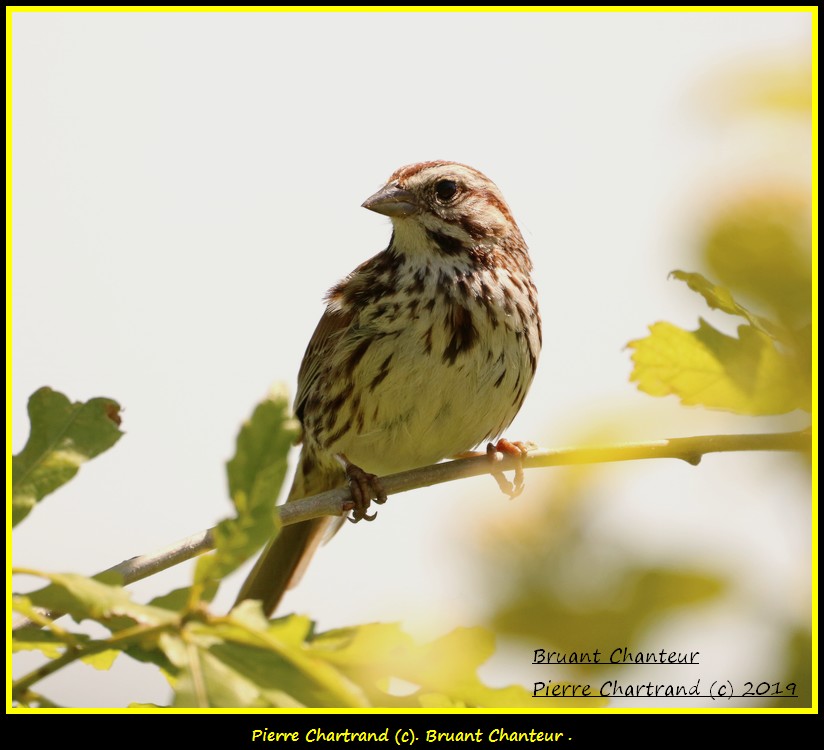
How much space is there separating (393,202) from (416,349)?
0.81 meters

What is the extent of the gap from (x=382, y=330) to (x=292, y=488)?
3.35 ft

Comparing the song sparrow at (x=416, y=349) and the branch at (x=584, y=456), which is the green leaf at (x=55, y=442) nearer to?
the branch at (x=584, y=456)

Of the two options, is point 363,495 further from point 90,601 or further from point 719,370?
point 90,601

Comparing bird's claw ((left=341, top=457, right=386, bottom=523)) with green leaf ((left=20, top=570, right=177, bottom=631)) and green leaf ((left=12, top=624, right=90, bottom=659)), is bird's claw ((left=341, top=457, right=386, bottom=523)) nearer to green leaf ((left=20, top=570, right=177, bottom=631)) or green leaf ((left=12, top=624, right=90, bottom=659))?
green leaf ((left=12, top=624, right=90, bottom=659))

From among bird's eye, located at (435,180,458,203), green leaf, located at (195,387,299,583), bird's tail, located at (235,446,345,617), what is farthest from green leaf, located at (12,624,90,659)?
bird's eye, located at (435,180,458,203)

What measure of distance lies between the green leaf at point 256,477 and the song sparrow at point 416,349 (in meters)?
2.61

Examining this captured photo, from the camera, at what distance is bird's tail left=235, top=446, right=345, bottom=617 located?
15.3 ft

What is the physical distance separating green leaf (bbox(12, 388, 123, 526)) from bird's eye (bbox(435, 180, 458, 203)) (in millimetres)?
2898

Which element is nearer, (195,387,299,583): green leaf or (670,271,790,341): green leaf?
(195,387,299,583): green leaf

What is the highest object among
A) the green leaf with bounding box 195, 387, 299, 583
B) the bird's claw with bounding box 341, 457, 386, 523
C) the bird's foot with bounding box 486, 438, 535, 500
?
the bird's foot with bounding box 486, 438, 535, 500

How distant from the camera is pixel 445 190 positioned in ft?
16.0

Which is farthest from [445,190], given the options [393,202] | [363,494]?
[363,494]

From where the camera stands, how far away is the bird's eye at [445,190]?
15.9ft

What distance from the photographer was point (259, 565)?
15.4 feet
